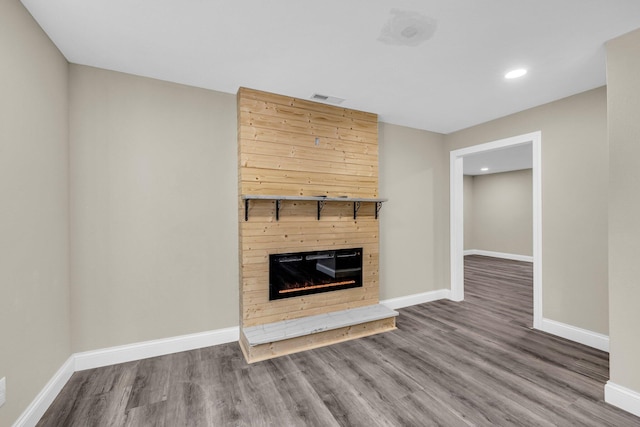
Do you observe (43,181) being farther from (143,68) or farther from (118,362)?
(118,362)

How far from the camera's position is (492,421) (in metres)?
1.93

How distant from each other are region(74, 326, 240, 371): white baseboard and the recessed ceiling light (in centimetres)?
385

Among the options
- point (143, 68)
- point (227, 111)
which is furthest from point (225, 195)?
point (143, 68)

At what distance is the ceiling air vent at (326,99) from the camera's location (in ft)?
10.7

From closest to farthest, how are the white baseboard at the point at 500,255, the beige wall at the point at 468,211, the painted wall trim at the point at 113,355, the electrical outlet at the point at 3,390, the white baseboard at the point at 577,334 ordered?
the electrical outlet at the point at 3,390 < the painted wall trim at the point at 113,355 < the white baseboard at the point at 577,334 < the white baseboard at the point at 500,255 < the beige wall at the point at 468,211

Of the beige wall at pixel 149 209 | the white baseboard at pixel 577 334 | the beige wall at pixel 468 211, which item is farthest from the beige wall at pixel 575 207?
the beige wall at pixel 468 211

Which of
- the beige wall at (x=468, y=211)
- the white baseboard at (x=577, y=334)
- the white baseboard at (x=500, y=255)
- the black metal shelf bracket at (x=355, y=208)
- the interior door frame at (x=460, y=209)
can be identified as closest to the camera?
the white baseboard at (x=577, y=334)

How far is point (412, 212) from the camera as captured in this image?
14.7ft

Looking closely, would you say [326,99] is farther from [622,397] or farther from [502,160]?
[502,160]

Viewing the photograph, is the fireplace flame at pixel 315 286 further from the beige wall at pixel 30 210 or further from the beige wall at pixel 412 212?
the beige wall at pixel 30 210

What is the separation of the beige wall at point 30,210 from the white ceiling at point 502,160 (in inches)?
229

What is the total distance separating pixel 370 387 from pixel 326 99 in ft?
9.87

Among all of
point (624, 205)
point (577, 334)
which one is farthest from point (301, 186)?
point (577, 334)

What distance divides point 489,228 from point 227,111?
9.03 m
